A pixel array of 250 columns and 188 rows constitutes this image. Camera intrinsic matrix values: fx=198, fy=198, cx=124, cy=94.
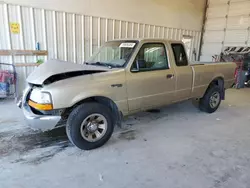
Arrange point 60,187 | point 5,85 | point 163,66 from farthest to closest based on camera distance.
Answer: point 5,85
point 163,66
point 60,187

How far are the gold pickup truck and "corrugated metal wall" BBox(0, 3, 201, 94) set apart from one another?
107 inches

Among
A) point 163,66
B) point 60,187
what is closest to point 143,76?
point 163,66

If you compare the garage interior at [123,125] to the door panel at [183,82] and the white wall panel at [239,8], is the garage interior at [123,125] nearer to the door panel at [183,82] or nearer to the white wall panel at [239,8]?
the white wall panel at [239,8]

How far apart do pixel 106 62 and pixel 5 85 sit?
333 centimetres

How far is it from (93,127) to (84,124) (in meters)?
0.16

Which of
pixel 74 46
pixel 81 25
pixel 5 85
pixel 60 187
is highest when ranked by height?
pixel 81 25

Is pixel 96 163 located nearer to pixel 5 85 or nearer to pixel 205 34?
pixel 5 85

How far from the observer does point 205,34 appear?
10.8 metres

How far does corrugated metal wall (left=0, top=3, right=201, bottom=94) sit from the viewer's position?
5297 mm

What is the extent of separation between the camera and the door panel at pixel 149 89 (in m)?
3.28

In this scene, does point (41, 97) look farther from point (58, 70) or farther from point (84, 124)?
point (84, 124)

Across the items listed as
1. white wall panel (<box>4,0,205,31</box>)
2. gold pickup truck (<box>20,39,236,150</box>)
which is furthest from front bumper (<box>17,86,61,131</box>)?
white wall panel (<box>4,0,205,31</box>)

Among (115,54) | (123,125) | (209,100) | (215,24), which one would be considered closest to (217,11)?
(215,24)

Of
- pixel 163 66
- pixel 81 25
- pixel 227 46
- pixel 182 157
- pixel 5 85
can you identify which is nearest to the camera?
pixel 182 157
